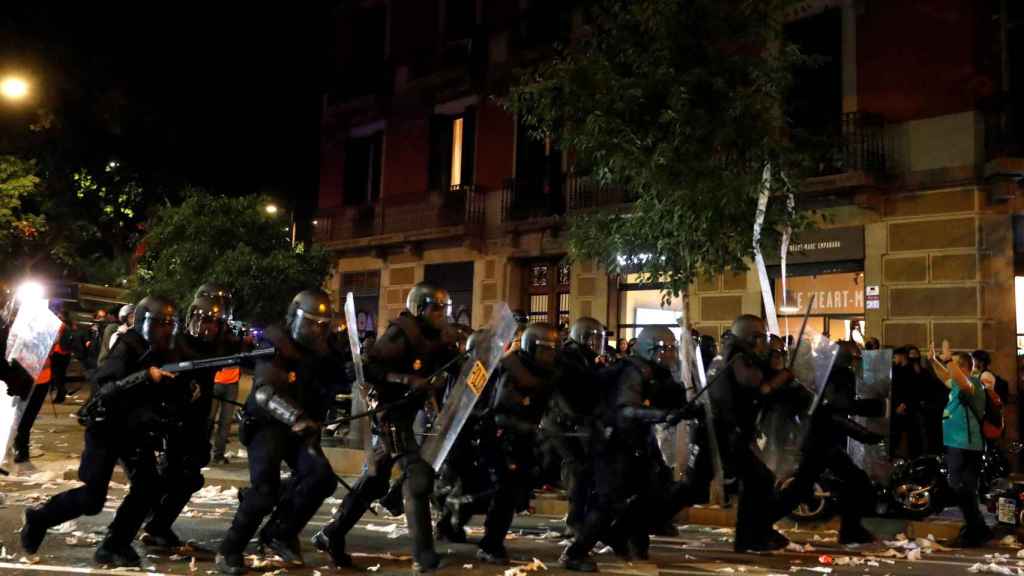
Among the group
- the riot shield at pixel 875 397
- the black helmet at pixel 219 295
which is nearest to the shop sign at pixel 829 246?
the riot shield at pixel 875 397

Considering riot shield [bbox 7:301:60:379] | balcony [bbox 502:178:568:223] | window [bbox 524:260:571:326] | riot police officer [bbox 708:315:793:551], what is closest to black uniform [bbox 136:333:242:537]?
riot shield [bbox 7:301:60:379]

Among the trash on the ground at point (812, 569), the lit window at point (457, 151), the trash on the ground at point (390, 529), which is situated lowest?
the trash on the ground at point (390, 529)

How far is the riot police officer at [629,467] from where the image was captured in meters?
6.64

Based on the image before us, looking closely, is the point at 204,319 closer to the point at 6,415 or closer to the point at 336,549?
the point at 336,549

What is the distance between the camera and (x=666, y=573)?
671 centimetres

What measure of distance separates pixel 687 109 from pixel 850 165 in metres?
6.31

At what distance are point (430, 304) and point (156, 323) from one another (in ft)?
6.22

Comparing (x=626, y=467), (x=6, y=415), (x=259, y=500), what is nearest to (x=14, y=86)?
(x=6, y=415)

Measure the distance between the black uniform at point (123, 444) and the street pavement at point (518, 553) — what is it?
334 mm

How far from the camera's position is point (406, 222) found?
78.1 feet

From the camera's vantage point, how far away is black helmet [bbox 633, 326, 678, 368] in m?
7.47

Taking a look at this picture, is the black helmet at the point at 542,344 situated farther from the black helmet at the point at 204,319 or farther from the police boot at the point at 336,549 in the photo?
the black helmet at the point at 204,319

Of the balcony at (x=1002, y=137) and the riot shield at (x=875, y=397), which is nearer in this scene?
the riot shield at (x=875, y=397)

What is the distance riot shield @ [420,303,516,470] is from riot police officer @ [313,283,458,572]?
123 mm
